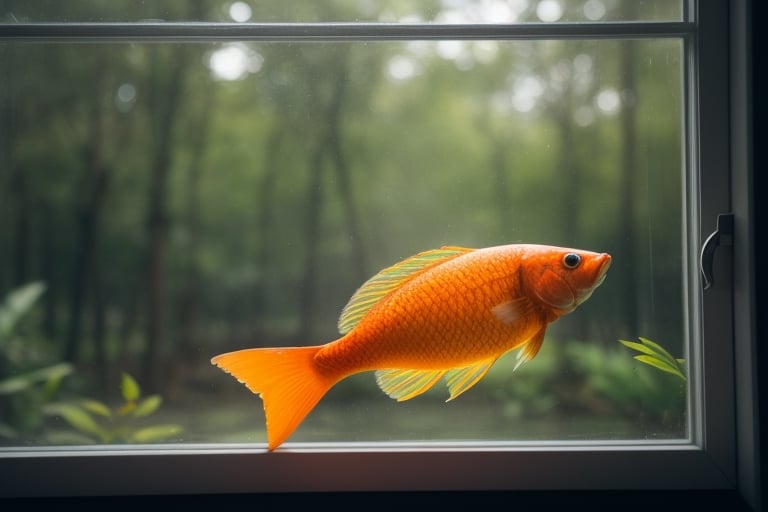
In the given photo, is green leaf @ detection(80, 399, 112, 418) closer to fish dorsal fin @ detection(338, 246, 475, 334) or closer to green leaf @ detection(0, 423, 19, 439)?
green leaf @ detection(0, 423, 19, 439)

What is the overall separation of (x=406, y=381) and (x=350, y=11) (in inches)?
26.1

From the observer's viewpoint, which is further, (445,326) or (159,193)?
(159,193)

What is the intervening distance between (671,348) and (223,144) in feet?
2.89

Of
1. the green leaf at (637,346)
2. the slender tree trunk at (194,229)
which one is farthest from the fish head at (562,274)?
the slender tree trunk at (194,229)

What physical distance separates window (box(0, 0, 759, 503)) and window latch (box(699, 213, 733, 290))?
3cm

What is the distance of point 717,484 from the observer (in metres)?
0.95

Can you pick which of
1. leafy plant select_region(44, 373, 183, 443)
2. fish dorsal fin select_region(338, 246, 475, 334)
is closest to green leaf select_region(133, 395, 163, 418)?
leafy plant select_region(44, 373, 183, 443)

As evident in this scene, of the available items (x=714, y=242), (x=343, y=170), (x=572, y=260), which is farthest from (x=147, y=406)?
(x=714, y=242)

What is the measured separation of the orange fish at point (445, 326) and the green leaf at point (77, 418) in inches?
12.8

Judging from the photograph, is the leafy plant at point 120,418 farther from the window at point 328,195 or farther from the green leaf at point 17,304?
the green leaf at point 17,304

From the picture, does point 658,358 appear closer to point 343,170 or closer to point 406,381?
point 406,381

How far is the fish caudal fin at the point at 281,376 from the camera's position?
0.87 m

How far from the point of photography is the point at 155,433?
1022mm

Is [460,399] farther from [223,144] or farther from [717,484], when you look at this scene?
[223,144]
